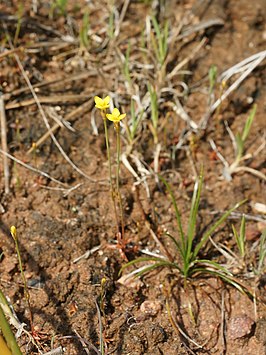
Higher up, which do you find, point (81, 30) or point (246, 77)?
point (81, 30)

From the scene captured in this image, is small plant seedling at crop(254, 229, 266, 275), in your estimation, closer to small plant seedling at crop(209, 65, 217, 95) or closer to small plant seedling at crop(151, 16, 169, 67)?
small plant seedling at crop(209, 65, 217, 95)

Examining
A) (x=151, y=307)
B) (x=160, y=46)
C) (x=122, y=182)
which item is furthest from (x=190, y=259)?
(x=160, y=46)

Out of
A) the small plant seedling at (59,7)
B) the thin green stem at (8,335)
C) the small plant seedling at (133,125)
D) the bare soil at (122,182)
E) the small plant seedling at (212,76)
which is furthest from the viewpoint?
the small plant seedling at (59,7)

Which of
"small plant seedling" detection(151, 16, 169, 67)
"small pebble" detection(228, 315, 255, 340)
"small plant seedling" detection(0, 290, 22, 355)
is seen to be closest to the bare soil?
"small pebble" detection(228, 315, 255, 340)

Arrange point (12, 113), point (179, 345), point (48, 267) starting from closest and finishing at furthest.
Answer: point (179, 345), point (48, 267), point (12, 113)

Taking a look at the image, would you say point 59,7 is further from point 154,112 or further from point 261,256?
point 261,256

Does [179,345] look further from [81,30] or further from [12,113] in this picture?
[81,30]

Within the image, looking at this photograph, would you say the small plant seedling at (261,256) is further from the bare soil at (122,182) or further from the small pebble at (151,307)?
the small pebble at (151,307)

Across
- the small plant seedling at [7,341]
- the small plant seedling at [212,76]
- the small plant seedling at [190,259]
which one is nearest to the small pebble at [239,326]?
the small plant seedling at [190,259]

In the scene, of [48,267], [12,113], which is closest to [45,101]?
[12,113]
